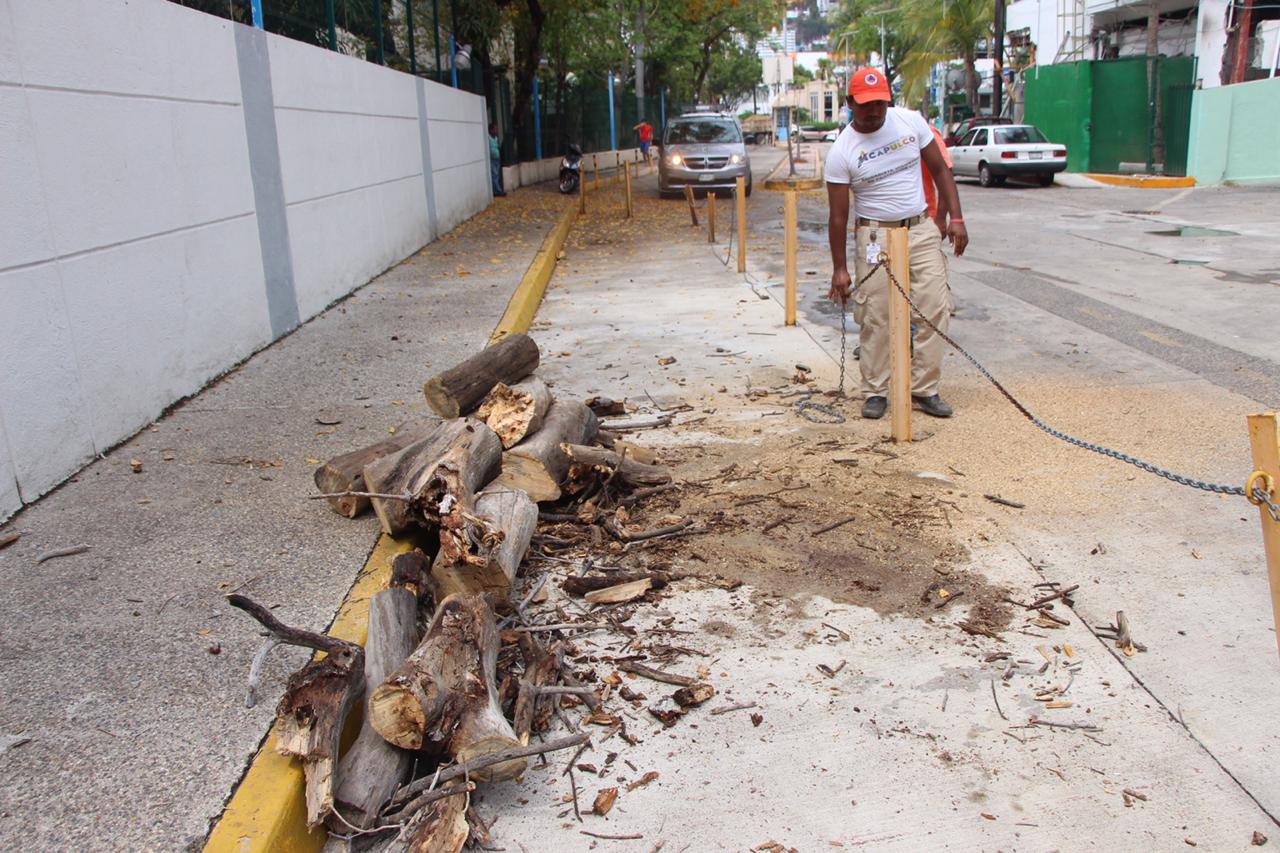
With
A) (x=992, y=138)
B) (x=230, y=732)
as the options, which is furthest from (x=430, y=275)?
(x=992, y=138)

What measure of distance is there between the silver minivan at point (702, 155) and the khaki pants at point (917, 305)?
17.7 m

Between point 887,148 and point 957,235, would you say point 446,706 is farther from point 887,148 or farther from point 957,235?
point 957,235

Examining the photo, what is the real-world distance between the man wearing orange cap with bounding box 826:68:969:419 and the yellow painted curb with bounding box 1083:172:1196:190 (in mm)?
22195

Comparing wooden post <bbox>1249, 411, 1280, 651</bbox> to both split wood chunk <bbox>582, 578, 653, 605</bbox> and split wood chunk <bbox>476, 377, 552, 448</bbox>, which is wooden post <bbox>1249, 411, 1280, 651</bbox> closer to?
split wood chunk <bbox>582, 578, 653, 605</bbox>

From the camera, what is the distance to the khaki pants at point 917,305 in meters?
6.69

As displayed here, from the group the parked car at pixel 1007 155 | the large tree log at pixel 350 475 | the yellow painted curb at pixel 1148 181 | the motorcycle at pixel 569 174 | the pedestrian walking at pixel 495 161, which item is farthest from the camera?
the parked car at pixel 1007 155

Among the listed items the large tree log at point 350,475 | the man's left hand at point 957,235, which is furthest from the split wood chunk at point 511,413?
the man's left hand at point 957,235

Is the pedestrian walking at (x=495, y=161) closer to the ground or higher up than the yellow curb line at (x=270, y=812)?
higher up

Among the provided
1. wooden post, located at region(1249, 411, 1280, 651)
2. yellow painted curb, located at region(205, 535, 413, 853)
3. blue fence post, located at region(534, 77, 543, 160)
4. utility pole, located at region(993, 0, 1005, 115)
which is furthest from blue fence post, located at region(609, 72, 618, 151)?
wooden post, located at region(1249, 411, 1280, 651)

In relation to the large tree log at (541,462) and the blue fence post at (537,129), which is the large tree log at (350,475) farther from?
the blue fence post at (537,129)

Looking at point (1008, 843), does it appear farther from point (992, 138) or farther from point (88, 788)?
point (992, 138)

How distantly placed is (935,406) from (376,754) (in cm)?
460

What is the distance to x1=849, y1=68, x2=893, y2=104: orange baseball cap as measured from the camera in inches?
249

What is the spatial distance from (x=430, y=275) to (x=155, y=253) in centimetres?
629
